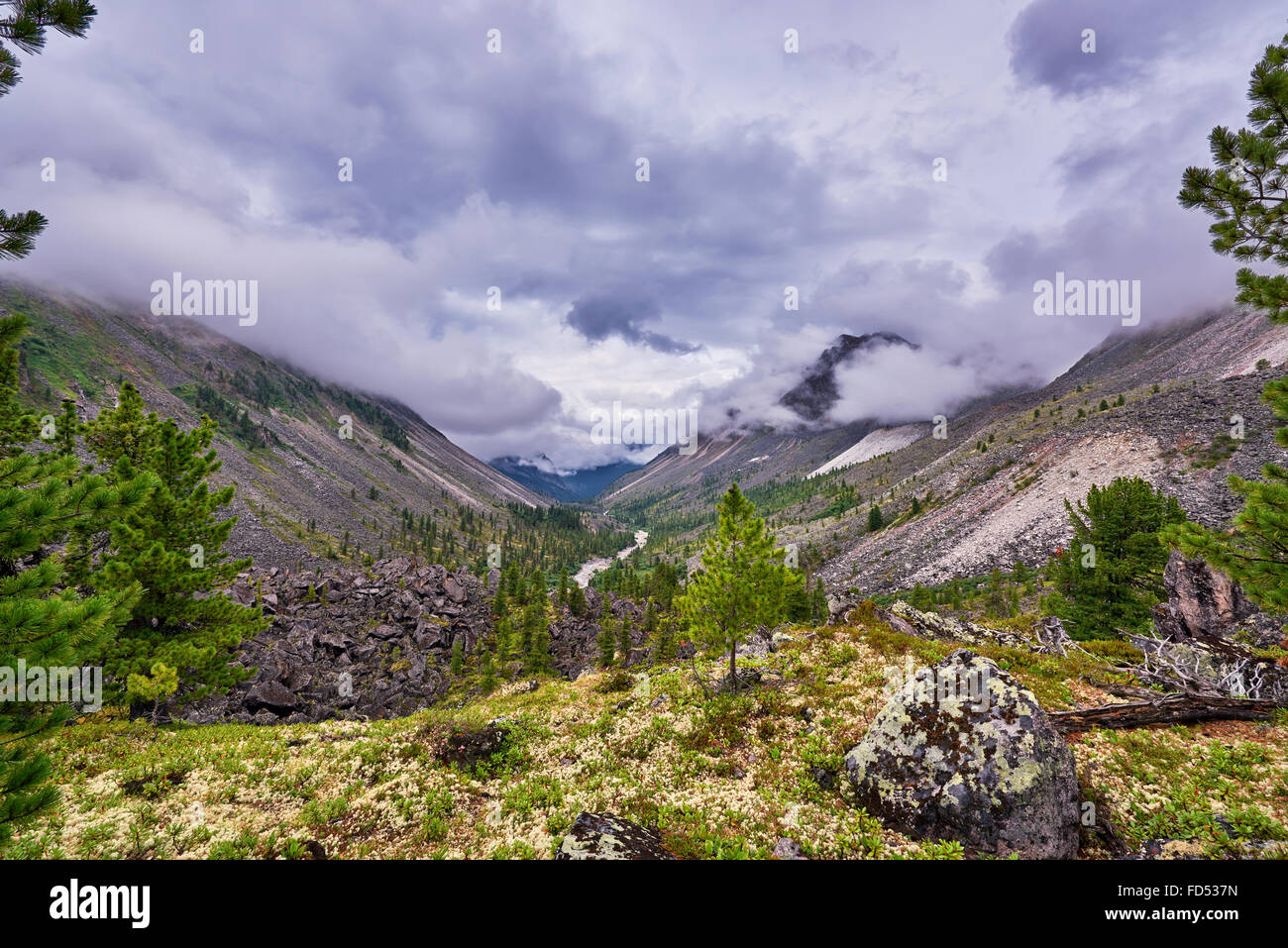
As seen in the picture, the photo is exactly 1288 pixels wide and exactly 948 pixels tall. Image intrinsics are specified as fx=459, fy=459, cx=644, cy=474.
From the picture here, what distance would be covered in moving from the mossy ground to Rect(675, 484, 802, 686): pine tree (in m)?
2.98

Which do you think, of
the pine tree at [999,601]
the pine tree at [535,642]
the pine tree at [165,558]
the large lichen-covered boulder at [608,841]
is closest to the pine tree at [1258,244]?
the large lichen-covered boulder at [608,841]

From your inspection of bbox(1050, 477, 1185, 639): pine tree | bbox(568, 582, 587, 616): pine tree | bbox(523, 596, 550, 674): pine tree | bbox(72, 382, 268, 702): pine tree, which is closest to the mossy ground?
bbox(72, 382, 268, 702): pine tree

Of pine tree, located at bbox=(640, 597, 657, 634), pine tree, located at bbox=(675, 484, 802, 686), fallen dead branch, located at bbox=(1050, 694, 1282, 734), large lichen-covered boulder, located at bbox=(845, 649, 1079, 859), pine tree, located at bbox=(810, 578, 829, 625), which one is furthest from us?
pine tree, located at bbox=(640, 597, 657, 634)

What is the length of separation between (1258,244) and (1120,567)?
108ft

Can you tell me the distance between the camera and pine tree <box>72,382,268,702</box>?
810 inches

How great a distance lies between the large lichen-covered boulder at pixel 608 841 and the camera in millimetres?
9312

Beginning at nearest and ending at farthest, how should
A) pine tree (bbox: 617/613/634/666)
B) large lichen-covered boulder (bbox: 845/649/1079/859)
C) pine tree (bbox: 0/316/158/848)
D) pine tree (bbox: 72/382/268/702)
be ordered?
pine tree (bbox: 0/316/158/848) → large lichen-covered boulder (bbox: 845/649/1079/859) → pine tree (bbox: 72/382/268/702) → pine tree (bbox: 617/613/634/666)

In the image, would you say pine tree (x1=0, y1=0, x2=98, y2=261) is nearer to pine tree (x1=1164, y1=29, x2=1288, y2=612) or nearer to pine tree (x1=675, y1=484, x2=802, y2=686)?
pine tree (x1=675, y1=484, x2=802, y2=686)

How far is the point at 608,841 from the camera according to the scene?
9.61m

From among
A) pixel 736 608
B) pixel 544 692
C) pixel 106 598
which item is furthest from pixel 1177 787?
pixel 544 692

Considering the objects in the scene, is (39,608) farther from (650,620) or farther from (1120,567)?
(650,620)

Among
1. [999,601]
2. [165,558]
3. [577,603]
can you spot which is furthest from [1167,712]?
[577,603]

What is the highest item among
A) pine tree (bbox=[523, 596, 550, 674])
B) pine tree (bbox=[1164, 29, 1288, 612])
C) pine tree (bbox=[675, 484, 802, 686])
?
pine tree (bbox=[1164, 29, 1288, 612])

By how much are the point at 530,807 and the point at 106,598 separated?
10.9m
